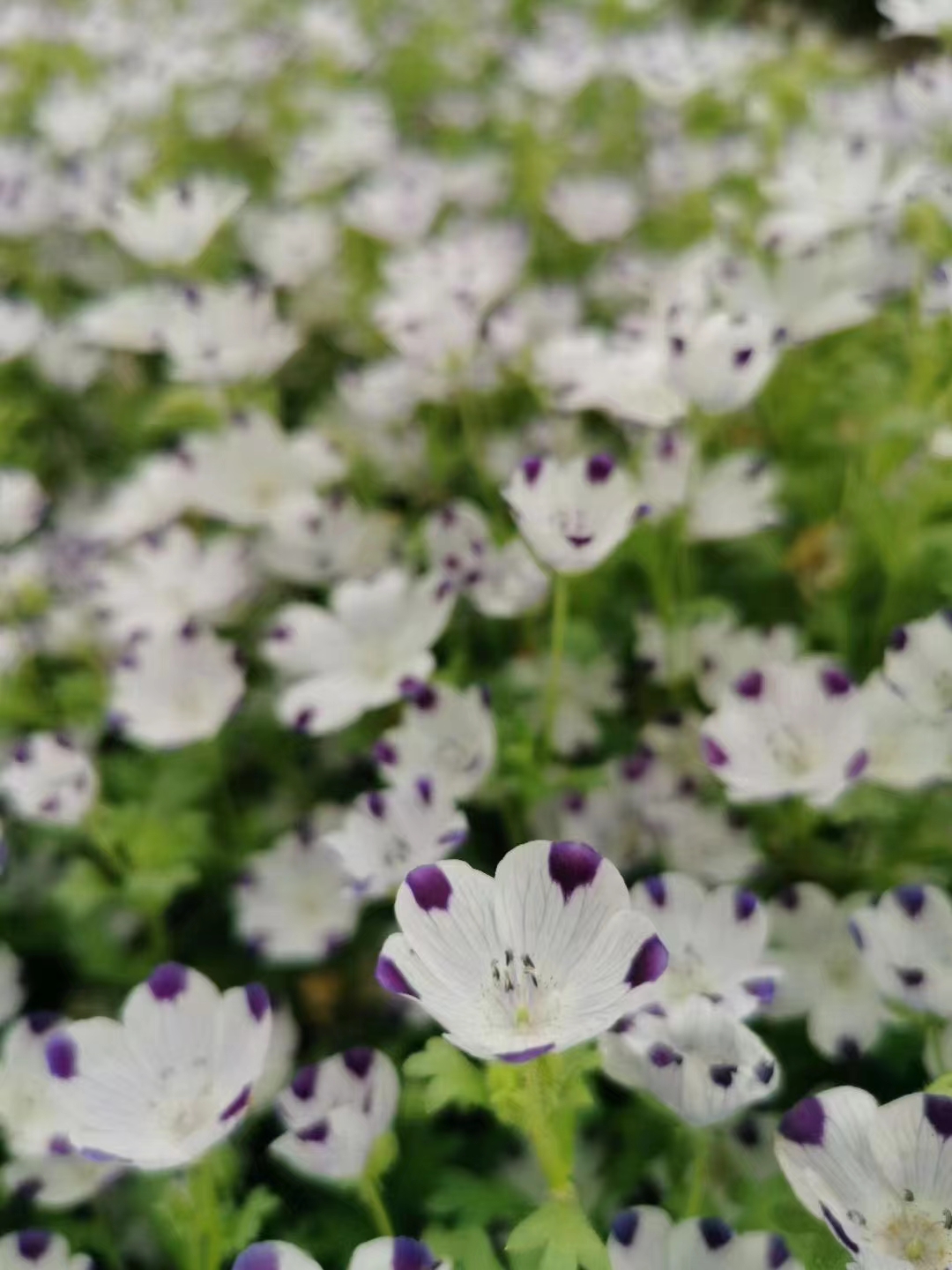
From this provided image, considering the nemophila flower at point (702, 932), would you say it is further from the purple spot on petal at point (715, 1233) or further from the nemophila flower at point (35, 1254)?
the nemophila flower at point (35, 1254)

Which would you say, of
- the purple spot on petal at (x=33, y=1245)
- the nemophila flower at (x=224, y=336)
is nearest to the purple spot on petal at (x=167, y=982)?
the purple spot on petal at (x=33, y=1245)

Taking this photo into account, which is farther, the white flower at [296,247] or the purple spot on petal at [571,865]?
the white flower at [296,247]

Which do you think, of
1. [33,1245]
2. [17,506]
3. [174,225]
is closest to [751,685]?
[33,1245]

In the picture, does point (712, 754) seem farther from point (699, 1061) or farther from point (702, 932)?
point (699, 1061)

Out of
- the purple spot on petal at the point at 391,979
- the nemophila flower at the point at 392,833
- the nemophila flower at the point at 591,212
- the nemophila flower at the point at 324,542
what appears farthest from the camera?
the nemophila flower at the point at 591,212

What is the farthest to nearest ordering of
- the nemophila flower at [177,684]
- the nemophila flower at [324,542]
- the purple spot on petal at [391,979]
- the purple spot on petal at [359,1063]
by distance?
the nemophila flower at [324,542]
the nemophila flower at [177,684]
the purple spot on petal at [359,1063]
the purple spot on petal at [391,979]

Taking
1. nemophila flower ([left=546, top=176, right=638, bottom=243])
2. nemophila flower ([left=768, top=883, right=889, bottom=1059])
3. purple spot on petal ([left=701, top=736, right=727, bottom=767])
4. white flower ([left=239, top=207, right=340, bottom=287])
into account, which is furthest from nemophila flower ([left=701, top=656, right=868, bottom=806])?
white flower ([left=239, top=207, right=340, bottom=287])

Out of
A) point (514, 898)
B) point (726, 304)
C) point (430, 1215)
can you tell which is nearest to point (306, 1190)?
point (430, 1215)
